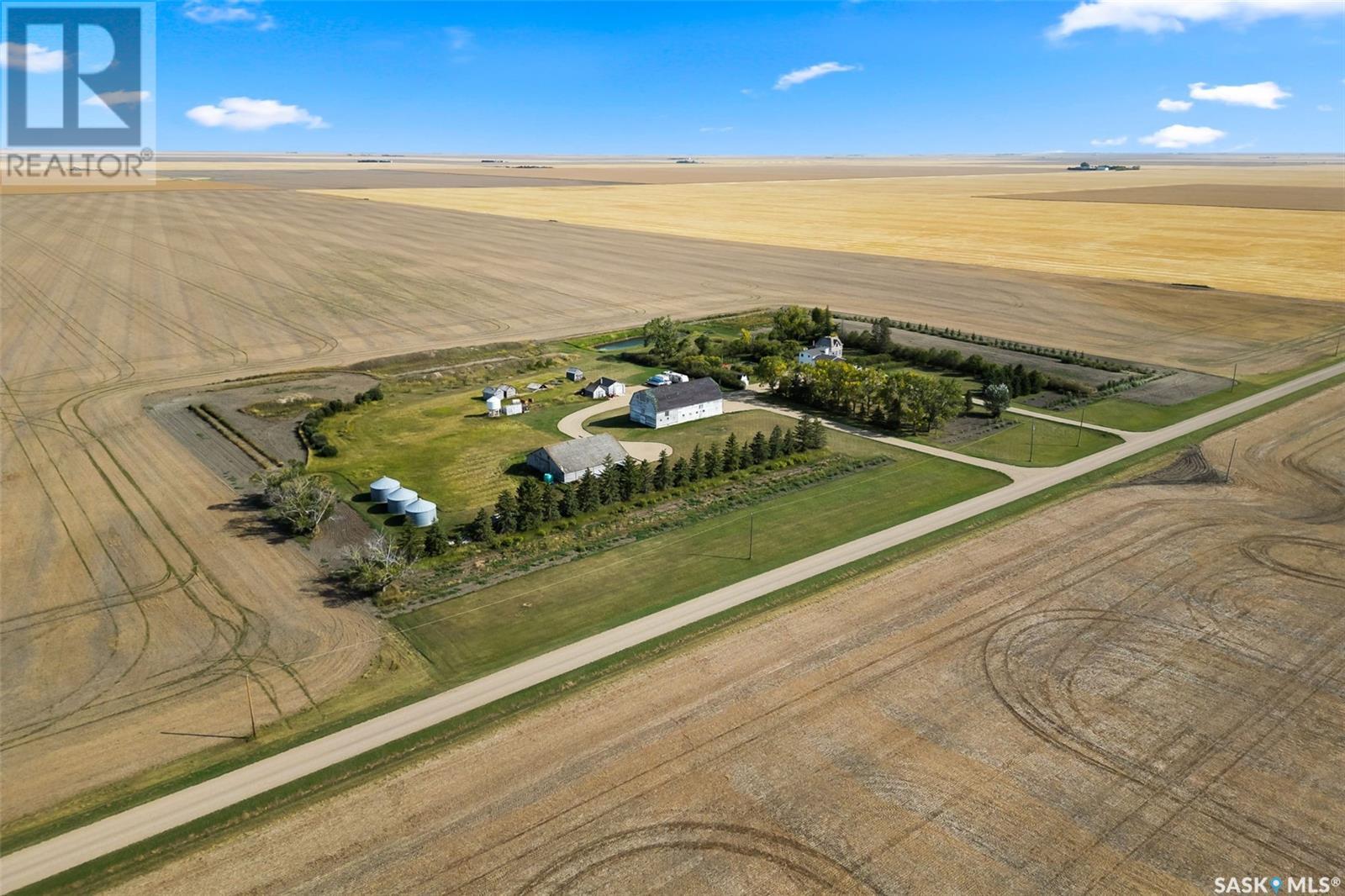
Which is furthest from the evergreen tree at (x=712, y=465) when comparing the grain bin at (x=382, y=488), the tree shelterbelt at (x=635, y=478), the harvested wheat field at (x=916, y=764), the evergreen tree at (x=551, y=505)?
the grain bin at (x=382, y=488)

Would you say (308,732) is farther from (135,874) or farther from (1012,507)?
(1012,507)

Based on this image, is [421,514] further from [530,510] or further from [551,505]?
[551,505]

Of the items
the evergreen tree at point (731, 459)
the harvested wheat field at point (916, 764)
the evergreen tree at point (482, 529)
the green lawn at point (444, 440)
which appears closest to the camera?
the harvested wheat field at point (916, 764)

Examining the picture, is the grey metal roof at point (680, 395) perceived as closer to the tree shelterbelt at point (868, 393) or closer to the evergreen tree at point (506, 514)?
the tree shelterbelt at point (868, 393)

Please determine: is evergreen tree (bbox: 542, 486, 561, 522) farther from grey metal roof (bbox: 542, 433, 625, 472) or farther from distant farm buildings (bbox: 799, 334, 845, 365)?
distant farm buildings (bbox: 799, 334, 845, 365)

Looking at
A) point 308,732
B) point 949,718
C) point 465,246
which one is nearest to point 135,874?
point 308,732

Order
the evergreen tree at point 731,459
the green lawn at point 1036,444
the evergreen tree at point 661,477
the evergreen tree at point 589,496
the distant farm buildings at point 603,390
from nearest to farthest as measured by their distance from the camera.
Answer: the evergreen tree at point 589,496
the evergreen tree at point 661,477
the evergreen tree at point 731,459
the green lawn at point 1036,444
the distant farm buildings at point 603,390

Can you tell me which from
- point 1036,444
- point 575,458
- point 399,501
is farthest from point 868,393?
point 399,501
